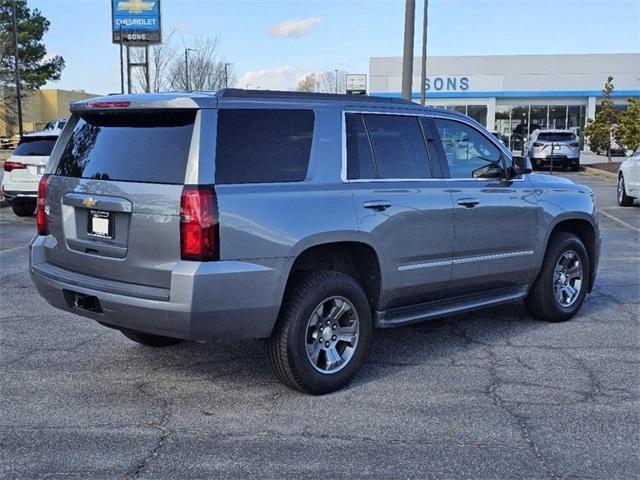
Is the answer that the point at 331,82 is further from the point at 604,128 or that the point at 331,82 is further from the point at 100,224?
the point at 100,224

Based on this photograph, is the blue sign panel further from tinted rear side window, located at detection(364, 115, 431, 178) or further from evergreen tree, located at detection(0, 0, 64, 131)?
tinted rear side window, located at detection(364, 115, 431, 178)

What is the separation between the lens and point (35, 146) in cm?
1482

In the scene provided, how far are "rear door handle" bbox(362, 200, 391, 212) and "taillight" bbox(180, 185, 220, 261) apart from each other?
3.98 ft

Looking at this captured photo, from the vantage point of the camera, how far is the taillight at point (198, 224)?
434 cm

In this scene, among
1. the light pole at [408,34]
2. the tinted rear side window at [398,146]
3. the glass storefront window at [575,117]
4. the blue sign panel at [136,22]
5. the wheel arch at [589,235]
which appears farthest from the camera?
Answer: the glass storefront window at [575,117]

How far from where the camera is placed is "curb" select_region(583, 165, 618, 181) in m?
26.3

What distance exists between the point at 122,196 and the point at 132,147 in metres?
0.36

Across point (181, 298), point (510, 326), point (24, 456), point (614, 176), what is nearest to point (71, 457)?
point (24, 456)

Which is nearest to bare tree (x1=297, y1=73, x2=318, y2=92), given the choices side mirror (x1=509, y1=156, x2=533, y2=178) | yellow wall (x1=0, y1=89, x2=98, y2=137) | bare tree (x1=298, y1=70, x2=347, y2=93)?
bare tree (x1=298, y1=70, x2=347, y2=93)

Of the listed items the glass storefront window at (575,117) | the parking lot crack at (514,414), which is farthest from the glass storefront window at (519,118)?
the parking lot crack at (514,414)

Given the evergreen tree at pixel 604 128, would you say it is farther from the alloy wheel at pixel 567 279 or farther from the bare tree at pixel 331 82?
the bare tree at pixel 331 82

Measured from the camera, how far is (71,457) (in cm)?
400

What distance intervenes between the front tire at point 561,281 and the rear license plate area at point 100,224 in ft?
12.8

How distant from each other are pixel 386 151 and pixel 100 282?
2.22 meters
